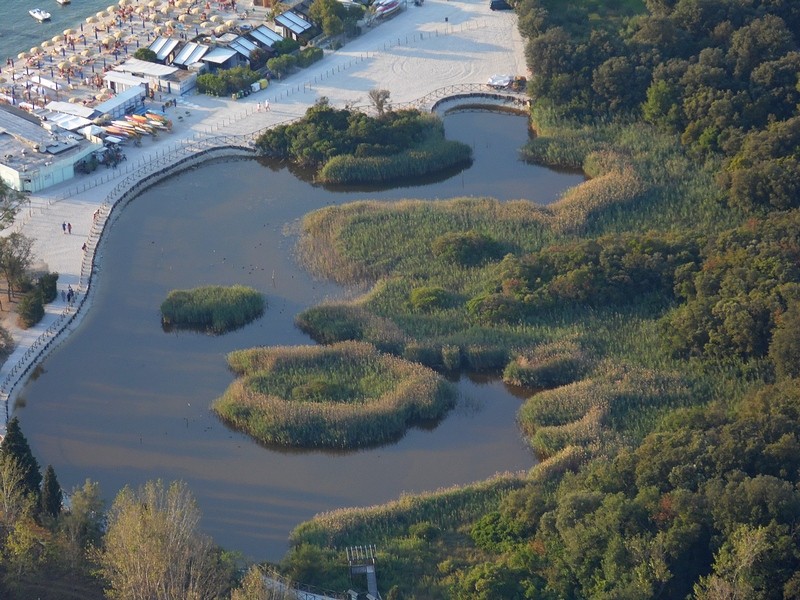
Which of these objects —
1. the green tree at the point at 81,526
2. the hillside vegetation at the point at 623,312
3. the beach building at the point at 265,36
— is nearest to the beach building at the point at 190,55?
Answer: the beach building at the point at 265,36

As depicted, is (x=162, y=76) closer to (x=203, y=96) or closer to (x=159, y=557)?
(x=203, y=96)

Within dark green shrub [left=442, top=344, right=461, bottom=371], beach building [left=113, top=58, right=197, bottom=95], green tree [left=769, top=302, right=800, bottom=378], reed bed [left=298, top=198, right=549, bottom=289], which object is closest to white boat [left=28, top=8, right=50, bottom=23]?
beach building [left=113, top=58, right=197, bottom=95]

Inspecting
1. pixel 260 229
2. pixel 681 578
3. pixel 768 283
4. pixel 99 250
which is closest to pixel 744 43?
pixel 768 283

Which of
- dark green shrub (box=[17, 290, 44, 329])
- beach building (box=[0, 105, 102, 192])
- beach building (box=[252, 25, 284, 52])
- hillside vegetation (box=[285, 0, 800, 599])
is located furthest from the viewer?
beach building (box=[252, 25, 284, 52])

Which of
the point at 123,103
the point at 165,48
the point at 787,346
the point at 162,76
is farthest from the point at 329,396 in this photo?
the point at 165,48

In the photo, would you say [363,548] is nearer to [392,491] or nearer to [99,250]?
[392,491]

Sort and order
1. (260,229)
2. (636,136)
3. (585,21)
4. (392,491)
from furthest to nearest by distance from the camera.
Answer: (585,21) → (636,136) → (260,229) → (392,491)

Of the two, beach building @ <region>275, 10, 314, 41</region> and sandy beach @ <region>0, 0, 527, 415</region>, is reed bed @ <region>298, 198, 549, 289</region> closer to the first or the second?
sandy beach @ <region>0, 0, 527, 415</region>
